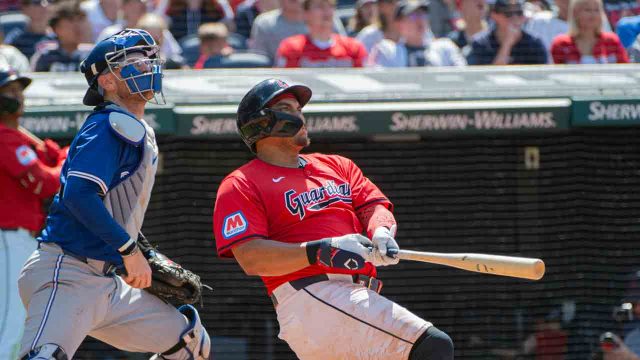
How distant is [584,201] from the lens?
6145 mm

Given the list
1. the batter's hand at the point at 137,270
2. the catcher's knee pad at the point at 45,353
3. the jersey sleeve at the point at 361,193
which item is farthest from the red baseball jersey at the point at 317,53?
the catcher's knee pad at the point at 45,353

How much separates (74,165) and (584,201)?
3193 millimetres

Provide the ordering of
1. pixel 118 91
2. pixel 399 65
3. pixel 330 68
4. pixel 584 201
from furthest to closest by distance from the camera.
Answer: pixel 399 65 → pixel 330 68 → pixel 584 201 → pixel 118 91

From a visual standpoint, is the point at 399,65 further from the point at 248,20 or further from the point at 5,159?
the point at 5,159

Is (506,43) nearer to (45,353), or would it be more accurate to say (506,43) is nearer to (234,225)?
(234,225)

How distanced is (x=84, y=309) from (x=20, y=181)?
4.22ft

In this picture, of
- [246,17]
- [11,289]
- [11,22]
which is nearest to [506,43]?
[246,17]

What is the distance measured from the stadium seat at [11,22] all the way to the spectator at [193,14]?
1118 mm

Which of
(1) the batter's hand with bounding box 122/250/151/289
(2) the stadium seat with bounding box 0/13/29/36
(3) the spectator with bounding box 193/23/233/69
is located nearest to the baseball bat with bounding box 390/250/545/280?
(1) the batter's hand with bounding box 122/250/151/289

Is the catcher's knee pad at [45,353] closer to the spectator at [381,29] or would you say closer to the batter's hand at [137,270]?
the batter's hand at [137,270]

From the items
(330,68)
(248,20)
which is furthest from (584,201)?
(248,20)

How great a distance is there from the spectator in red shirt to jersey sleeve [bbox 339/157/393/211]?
3.08 meters

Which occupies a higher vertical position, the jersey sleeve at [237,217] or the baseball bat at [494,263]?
the jersey sleeve at [237,217]

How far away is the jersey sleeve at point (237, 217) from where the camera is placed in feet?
12.7
